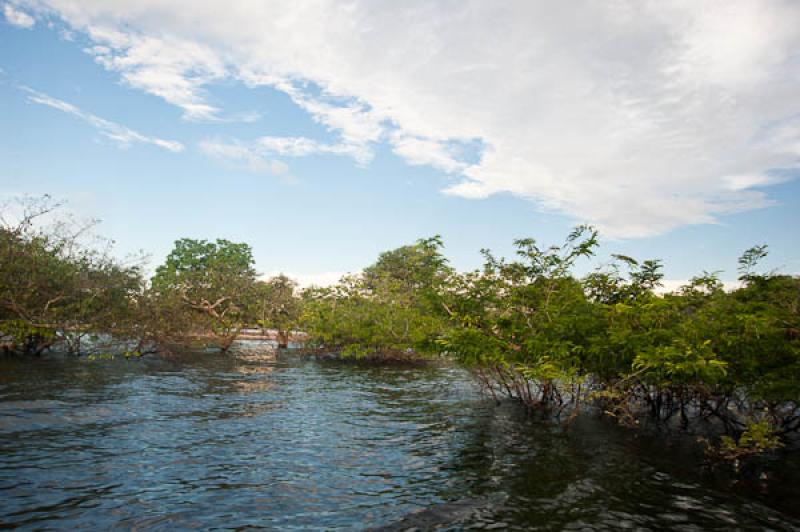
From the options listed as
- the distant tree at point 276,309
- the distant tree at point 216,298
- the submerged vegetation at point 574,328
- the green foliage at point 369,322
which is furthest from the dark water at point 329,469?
the distant tree at point 276,309

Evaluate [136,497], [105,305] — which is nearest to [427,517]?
[136,497]

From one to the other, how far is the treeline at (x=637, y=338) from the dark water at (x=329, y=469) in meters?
1.77

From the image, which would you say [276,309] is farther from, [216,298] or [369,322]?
[369,322]

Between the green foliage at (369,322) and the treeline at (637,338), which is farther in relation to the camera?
the green foliage at (369,322)

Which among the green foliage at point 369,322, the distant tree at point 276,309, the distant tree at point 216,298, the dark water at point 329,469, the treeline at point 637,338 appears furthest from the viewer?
the distant tree at point 276,309

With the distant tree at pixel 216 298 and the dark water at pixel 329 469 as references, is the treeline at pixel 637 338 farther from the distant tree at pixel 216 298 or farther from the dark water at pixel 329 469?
the distant tree at pixel 216 298

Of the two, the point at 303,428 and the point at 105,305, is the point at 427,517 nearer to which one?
the point at 303,428

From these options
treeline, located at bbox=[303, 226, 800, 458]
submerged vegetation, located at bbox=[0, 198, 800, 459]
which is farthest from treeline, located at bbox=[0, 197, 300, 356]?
treeline, located at bbox=[303, 226, 800, 458]

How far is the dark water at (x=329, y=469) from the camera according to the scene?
8938mm

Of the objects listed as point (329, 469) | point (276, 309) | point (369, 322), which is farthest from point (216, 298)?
point (329, 469)

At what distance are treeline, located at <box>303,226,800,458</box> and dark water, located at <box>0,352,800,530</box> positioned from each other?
1774 millimetres

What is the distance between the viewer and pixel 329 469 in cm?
1172

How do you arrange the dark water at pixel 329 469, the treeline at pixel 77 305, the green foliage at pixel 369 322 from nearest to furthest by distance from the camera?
the dark water at pixel 329 469 → the treeline at pixel 77 305 → the green foliage at pixel 369 322

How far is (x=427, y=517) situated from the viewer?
9039 mm
